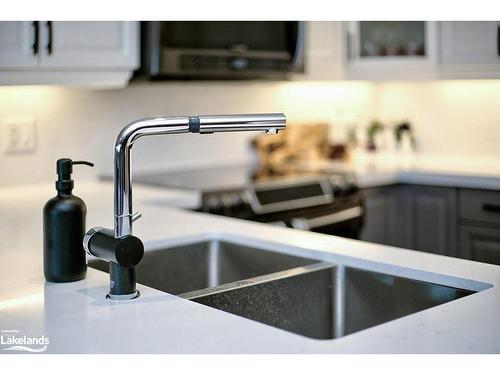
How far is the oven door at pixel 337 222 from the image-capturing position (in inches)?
110

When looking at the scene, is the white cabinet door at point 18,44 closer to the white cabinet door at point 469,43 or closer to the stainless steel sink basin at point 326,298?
the stainless steel sink basin at point 326,298

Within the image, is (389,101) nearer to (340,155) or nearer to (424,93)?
(424,93)

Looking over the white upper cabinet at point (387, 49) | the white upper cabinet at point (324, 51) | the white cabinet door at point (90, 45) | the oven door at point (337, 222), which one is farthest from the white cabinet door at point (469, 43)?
the white cabinet door at point (90, 45)

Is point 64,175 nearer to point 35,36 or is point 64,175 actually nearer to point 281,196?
point 35,36

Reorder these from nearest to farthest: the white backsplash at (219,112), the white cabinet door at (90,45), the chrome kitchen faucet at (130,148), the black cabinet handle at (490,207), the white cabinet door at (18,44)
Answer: the chrome kitchen faucet at (130,148), the white cabinet door at (18,44), the white cabinet door at (90,45), the white backsplash at (219,112), the black cabinet handle at (490,207)

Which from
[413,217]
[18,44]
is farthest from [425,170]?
[18,44]

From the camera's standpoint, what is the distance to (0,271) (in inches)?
59.2

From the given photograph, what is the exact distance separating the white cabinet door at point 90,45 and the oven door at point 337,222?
789 millimetres

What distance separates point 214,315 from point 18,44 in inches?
55.8

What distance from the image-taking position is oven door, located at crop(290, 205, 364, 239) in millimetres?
2791

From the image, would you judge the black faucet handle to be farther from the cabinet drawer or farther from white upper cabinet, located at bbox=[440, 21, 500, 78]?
white upper cabinet, located at bbox=[440, 21, 500, 78]
